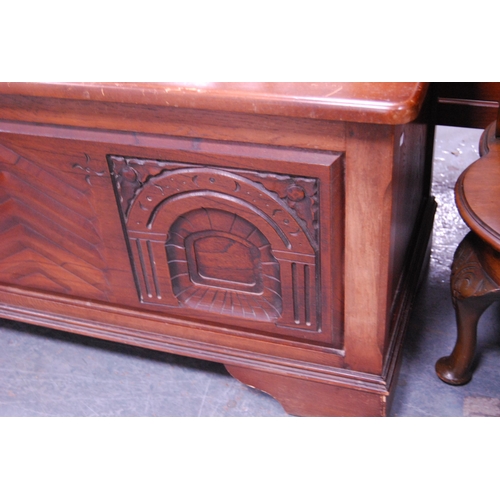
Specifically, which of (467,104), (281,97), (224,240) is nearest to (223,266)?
(224,240)

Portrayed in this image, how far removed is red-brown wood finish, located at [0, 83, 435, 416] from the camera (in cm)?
109

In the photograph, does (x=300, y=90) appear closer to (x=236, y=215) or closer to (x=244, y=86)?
(x=244, y=86)

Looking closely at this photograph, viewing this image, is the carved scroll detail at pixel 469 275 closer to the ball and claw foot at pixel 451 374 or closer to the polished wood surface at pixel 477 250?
the polished wood surface at pixel 477 250

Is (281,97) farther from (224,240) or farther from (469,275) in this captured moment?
(469,275)

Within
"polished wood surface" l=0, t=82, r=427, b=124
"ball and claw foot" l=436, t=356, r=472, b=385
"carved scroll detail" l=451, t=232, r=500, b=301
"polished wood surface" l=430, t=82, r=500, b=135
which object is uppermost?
"polished wood surface" l=0, t=82, r=427, b=124

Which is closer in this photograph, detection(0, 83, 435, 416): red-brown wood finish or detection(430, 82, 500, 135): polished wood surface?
detection(0, 83, 435, 416): red-brown wood finish

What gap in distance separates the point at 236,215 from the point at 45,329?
0.79 m

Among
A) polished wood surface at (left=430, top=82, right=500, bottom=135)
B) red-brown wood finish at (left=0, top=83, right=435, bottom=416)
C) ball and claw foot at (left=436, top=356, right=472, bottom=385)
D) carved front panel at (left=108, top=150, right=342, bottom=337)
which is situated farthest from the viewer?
polished wood surface at (left=430, top=82, right=500, bottom=135)

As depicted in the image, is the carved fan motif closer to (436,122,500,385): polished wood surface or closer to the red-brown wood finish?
the red-brown wood finish

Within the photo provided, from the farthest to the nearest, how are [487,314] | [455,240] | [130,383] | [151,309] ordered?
1. [455,240]
2. [487,314]
3. [130,383]
4. [151,309]

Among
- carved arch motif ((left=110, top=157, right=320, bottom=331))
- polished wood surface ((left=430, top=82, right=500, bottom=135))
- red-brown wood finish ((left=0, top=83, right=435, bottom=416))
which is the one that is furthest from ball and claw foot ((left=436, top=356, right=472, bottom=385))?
polished wood surface ((left=430, top=82, right=500, bottom=135))

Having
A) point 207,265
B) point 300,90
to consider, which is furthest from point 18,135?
point 300,90

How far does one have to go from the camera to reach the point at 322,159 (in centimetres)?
111

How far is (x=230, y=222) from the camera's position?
128 cm
